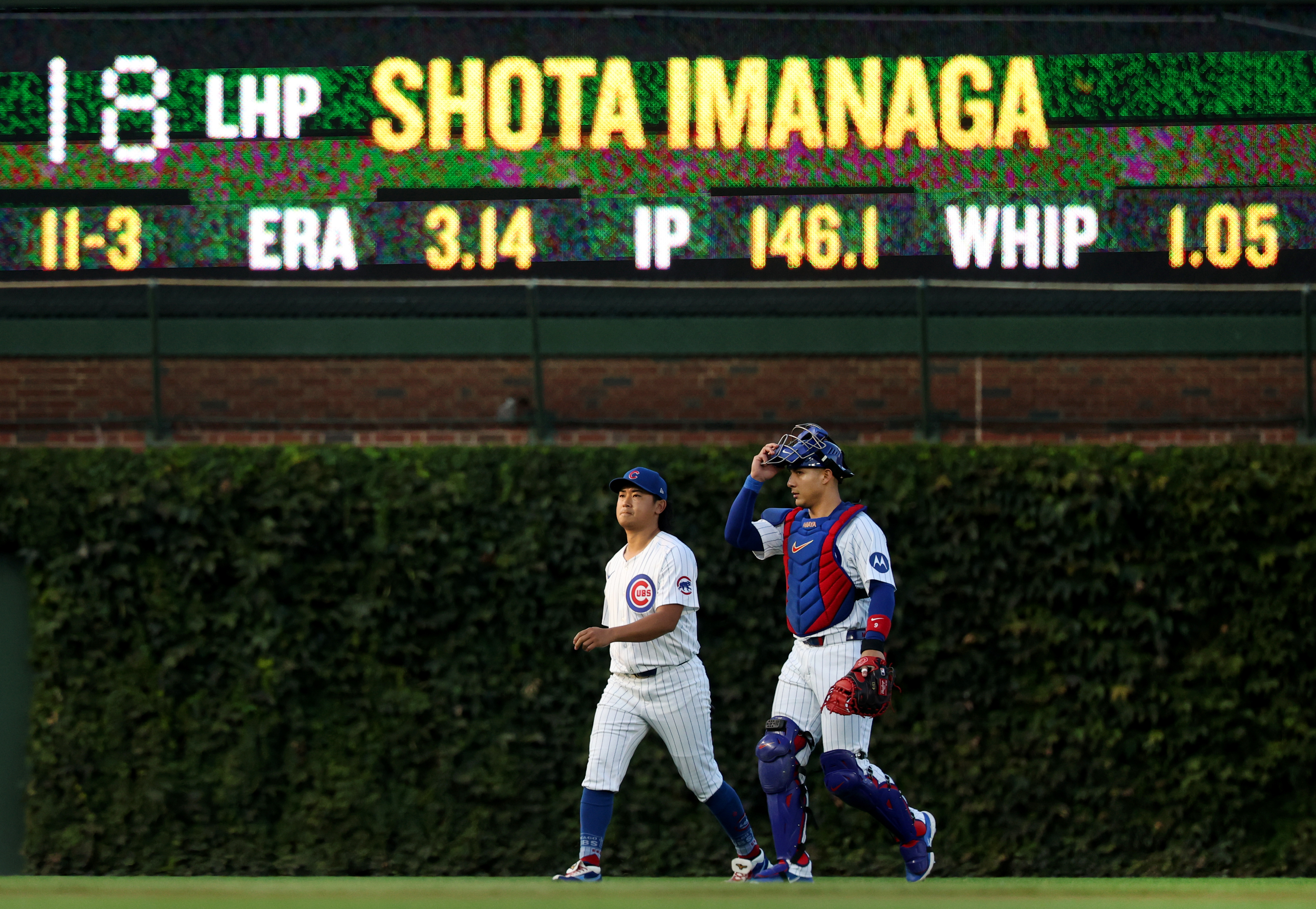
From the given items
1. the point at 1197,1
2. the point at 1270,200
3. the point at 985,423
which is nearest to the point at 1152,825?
the point at 985,423

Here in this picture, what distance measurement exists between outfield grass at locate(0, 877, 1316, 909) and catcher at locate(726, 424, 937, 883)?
0.32 m

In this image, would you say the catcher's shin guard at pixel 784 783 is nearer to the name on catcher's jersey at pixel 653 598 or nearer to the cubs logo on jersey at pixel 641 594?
the name on catcher's jersey at pixel 653 598

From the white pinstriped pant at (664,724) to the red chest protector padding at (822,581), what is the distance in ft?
1.77

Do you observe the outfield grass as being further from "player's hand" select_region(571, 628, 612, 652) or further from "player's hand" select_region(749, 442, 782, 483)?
"player's hand" select_region(749, 442, 782, 483)

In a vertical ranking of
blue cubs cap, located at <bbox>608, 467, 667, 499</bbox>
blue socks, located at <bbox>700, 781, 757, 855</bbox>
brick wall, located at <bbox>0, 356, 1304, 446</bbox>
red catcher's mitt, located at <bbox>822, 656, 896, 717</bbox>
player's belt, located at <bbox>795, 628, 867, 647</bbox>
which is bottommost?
blue socks, located at <bbox>700, 781, 757, 855</bbox>

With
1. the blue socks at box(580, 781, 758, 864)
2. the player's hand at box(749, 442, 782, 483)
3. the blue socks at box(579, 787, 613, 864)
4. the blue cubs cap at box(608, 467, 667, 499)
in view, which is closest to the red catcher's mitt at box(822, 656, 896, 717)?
the blue socks at box(580, 781, 758, 864)

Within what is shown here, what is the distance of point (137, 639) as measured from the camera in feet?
28.4

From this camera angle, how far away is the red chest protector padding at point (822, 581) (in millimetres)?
6367

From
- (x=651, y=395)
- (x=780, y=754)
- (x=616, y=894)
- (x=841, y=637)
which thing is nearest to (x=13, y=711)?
(x=651, y=395)

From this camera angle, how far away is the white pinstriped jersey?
6305 millimetres

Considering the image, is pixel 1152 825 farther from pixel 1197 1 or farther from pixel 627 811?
pixel 1197 1

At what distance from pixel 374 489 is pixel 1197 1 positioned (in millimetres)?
6133

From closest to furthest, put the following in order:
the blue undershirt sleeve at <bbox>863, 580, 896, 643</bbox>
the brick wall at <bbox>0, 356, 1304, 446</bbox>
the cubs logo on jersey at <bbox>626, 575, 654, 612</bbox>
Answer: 1. the blue undershirt sleeve at <bbox>863, 580, 896, 643</bbox>
2. the cubs logo on jersey at <bbox>626, 575, 654, 612</bbox>
3. the brick wall at <bbox>0, 356, 1304, 446</bbox>

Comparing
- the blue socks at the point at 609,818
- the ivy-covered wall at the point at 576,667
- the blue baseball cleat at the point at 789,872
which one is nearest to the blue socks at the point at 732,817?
the blue socks at the point at 609,818
